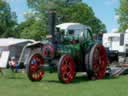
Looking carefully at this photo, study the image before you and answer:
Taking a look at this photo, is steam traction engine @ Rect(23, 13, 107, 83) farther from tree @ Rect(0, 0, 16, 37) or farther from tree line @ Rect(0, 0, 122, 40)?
tree @ Rect(0, 0, 16, 37)

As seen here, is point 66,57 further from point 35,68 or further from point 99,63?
point 99,63

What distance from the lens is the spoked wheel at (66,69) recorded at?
14953 millimetres

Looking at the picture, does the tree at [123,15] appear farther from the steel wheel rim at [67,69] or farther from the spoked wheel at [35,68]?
the steel wheel rim at [67,69]

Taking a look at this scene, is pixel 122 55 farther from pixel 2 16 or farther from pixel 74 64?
pixel 2 16

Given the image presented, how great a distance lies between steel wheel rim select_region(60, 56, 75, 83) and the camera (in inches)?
593

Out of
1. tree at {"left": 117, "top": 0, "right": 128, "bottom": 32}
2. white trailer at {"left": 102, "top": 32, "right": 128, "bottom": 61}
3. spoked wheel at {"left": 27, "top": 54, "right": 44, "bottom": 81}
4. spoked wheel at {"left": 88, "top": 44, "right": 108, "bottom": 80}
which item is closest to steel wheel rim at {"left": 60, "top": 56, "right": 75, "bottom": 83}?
spoked wheel at {"left": 88, "top": 44, "right": 108, "bottom": 80}

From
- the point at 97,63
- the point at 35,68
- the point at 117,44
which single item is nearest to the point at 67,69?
the point at 35,68

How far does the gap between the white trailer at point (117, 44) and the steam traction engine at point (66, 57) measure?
10.4 metres

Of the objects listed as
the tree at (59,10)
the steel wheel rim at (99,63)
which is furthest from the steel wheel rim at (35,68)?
the tree at (59,10)

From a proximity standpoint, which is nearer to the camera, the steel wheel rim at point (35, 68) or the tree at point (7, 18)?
the steel wheel rim at point (35, 68)

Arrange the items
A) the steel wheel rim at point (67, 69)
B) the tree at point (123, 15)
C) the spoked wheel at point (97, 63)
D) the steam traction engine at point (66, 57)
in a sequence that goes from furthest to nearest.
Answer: the tree at point (123, 15) → the spoked wheel at point (97, 63) → the steam traction engine at point (66, 57) → the steel wheel rim at point (67, 69)

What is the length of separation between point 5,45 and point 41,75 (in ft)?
48.7

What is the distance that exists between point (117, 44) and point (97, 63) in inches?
626

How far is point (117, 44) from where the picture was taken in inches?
1287
